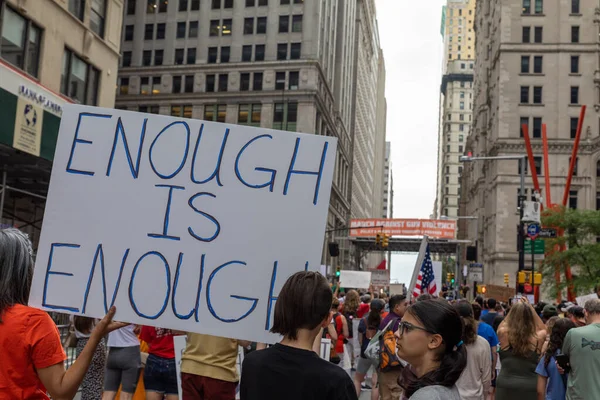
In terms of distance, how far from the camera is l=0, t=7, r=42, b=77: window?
20.2 m

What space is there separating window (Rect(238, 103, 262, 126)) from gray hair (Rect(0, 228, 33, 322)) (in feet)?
209

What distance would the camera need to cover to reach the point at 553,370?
6980 mm

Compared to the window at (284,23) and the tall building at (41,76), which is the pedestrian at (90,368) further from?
the window at (284,23)

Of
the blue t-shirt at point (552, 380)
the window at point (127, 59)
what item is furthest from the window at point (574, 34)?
the blue t-shirt at point (552, 380)

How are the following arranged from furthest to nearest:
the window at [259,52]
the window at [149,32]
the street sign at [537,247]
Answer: the window at [149,32] → the window at [259,52] → the street sign at [537,247]

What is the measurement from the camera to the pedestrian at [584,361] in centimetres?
604

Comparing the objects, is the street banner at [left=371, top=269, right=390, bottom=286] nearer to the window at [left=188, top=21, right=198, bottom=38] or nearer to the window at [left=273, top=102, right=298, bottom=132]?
the window at [left=273, top=102, right=298, bottom=132]

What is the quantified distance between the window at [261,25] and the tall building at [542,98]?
23.6 meters

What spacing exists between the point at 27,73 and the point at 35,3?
7.96 feet

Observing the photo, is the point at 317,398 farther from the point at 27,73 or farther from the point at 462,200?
the point at 462,200

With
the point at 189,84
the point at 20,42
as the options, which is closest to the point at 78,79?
the point at 20,42

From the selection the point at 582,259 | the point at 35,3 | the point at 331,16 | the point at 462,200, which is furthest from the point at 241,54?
the point at 462,200

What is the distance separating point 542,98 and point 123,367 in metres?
64.9

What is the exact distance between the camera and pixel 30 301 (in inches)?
153
